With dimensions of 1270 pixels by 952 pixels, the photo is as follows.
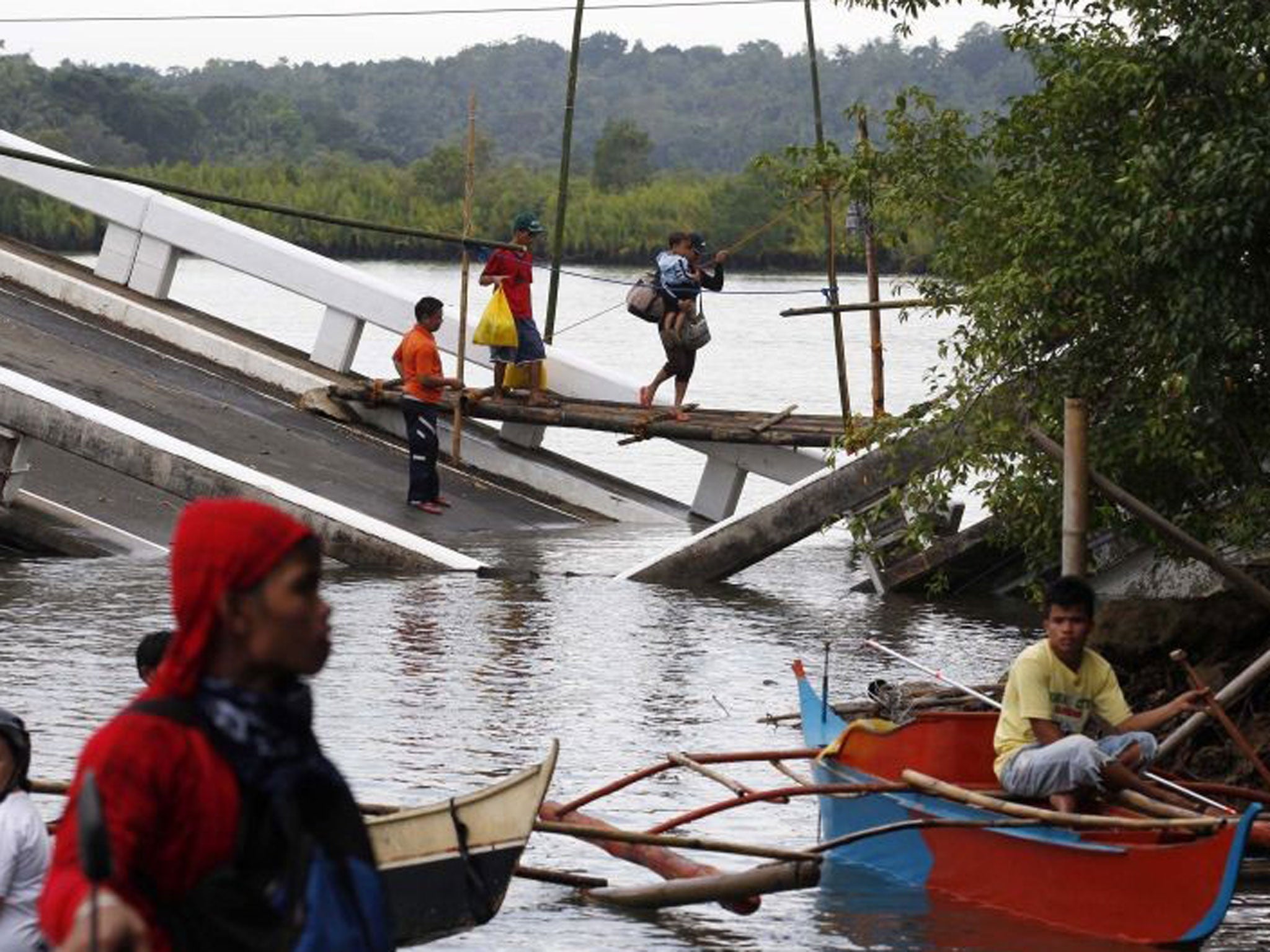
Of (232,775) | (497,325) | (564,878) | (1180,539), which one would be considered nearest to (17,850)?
(232,775)

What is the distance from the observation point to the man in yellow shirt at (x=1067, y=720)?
982 cm

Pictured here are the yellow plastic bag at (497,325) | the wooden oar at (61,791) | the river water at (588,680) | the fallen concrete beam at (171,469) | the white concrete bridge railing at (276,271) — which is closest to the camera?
the wooden oar at (61,791)

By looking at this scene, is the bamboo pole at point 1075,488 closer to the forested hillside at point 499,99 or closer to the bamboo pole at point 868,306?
the bamboo pole at point 868,306

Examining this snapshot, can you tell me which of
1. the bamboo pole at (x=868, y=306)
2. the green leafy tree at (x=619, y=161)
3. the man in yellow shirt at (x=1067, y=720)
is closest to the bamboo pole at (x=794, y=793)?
the man in yellow shirt at (x=1067, y=720)

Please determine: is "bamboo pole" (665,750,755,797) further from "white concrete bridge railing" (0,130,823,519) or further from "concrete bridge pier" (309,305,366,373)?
"concrete bridge pier" (309,305,366,373)

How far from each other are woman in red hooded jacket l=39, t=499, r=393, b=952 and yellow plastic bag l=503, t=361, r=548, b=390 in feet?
58.5

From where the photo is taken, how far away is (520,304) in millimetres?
21688

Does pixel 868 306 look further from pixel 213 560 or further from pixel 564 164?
pixel 213 560

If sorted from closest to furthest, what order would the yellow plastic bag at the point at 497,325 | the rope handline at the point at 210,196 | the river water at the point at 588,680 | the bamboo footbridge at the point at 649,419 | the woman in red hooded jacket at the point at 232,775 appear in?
the woman in red hooded jacket at the point at 232,775
the river water at the point at 588,680
the rope handline at the point at 210,196
the bamboo footbridge at the point at 649,419
the yellow plastic bag at the point at 497,325

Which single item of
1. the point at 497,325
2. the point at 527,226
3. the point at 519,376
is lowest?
the point at 519,376

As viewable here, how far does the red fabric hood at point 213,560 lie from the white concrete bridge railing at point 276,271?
696 inches

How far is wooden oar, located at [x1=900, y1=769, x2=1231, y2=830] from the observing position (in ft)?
31.0

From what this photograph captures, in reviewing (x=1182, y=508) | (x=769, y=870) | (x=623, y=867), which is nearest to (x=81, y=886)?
(x=769, y=870)

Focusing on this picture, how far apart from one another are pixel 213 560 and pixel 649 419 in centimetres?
1674
